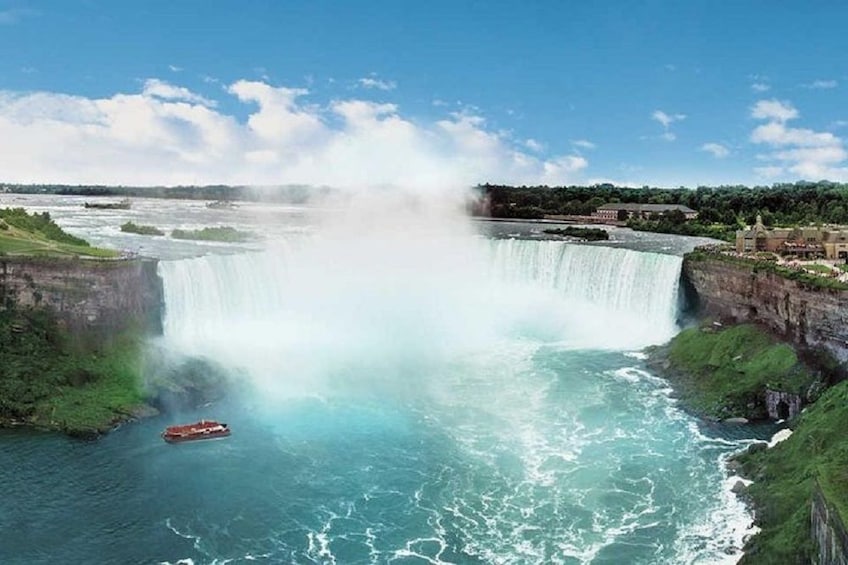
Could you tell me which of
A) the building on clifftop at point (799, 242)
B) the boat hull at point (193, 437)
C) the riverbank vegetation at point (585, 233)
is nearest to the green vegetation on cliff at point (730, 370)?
the building on clifftop at point (799, 242)

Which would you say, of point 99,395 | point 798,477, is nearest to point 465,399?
point 798,477

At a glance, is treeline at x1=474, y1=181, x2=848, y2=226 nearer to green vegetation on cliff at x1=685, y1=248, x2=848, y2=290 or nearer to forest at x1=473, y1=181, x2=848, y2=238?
forest at x1=473, y1=181, x2=848, y2=238

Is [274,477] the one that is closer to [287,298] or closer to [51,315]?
[51,315]

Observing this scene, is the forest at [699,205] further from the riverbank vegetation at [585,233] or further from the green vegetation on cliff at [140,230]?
the green vegetation on cliff at [140,230]

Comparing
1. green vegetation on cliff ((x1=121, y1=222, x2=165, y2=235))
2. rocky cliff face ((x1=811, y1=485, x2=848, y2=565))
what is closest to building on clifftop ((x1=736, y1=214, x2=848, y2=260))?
rocky cliff face ((x1=811, y1=485, x2=848, y2=565))

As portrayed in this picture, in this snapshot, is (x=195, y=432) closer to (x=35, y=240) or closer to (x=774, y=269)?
(x=35, y=240)

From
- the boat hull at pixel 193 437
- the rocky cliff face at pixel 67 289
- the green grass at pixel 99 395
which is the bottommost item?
the boat hull at pixel 193 437
